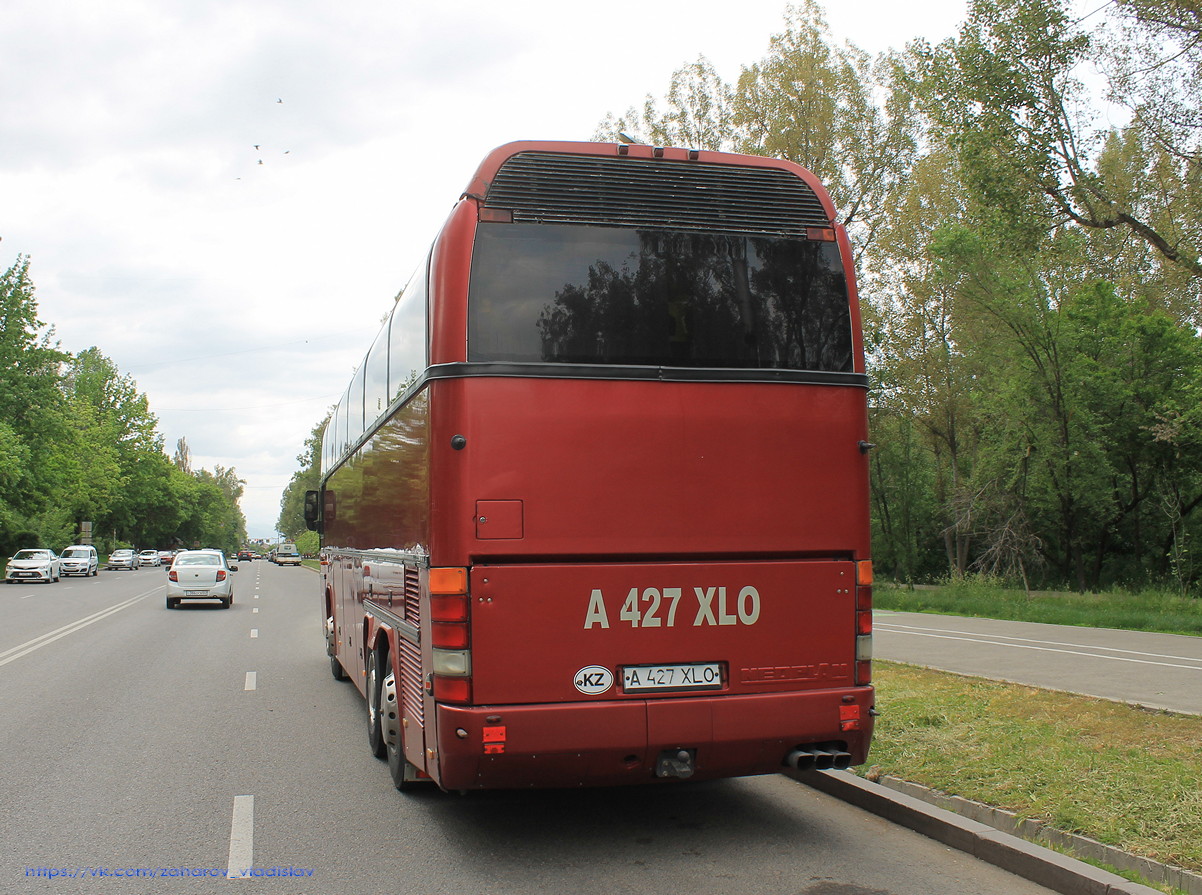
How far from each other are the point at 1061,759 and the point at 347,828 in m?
4.44

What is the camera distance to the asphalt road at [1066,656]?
10.4 m

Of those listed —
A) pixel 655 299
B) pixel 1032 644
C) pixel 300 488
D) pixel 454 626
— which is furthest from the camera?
pixel 300 488

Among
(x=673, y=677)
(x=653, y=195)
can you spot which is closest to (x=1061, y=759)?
(x=673, y=677)

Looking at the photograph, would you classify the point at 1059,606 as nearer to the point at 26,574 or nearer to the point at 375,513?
the point at 375,513

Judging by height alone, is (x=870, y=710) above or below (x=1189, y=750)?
above

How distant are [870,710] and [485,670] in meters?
2.13

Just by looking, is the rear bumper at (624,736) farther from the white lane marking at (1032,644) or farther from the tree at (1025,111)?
the tree at (1025,111)

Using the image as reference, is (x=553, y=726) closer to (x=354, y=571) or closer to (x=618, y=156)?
(x=618, y=156)

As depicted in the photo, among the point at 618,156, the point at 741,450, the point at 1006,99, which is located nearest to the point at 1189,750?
the point at 741,450

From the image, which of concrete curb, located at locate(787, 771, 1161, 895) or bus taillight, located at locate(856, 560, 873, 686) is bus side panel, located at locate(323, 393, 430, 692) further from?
concrete curb, located at locate(787, 771, 1161, 895)

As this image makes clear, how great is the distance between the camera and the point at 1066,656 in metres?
13.9

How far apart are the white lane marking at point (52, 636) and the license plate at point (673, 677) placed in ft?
39.2

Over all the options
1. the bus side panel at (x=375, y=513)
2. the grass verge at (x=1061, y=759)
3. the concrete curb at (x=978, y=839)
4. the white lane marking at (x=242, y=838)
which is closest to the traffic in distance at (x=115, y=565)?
the bus side panel at (x=375, y=513)

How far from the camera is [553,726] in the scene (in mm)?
5219
